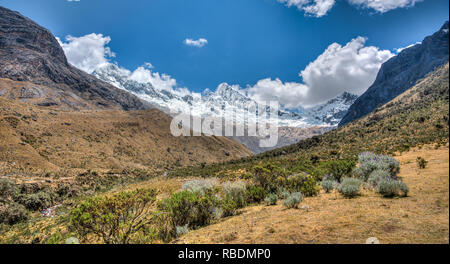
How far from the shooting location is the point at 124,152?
209 feet

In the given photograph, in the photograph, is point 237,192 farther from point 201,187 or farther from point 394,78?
point 394,78

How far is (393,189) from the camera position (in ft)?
23.8

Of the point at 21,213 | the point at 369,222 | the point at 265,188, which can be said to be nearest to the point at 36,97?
the point at 21,213

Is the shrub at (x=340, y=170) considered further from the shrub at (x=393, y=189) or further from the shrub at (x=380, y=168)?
the shrub at (x=393, y=189)

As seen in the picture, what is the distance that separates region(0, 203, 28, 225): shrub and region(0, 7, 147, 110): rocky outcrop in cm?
10052

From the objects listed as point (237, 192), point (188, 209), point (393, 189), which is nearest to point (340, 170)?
point (393, 189)

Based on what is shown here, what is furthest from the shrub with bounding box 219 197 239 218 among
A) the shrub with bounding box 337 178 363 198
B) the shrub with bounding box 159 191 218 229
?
the shrub with bounding box 337 178 363 198

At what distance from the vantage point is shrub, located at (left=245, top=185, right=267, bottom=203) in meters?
11.4

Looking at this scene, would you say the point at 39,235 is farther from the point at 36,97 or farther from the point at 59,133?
the point at 36,97

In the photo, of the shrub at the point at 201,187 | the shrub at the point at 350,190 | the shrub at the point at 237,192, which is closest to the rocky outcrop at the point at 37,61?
the shrub at the point at 201,187

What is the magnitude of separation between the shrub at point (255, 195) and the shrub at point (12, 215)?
59.2 feet

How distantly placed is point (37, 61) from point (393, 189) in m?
141

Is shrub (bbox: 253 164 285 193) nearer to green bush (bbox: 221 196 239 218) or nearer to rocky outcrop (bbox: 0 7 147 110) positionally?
green bush (bbox: 221 196 239 218)

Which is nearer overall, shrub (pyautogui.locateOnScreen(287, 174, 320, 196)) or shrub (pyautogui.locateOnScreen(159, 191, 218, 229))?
shrub (pyautogui.locateOnScreen(159, 191, 218, 229))
